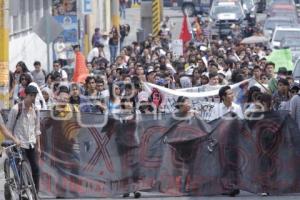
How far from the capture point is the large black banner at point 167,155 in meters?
16.4

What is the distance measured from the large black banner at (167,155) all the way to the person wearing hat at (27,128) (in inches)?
48.6

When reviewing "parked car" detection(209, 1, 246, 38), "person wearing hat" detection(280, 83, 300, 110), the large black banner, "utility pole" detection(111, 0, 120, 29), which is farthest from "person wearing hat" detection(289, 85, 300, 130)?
"parked car" detection(209, 1, 246, 38)

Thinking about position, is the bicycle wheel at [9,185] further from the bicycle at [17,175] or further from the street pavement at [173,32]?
the street pavement at [173,32]

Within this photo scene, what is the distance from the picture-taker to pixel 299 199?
16078 mm

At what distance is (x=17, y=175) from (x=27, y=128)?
2.31 feet

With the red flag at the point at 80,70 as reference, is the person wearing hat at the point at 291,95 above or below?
below

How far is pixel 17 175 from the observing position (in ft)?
48.2

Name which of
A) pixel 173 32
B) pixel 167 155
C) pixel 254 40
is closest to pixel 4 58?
pixel 167 155

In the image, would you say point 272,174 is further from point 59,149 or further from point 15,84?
point 15,84

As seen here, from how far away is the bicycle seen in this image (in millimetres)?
14555

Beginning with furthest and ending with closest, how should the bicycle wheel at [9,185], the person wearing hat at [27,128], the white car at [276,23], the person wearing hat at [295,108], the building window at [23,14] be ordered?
the white car at [276,23] < the building window at [23,14] < the person wearing hat at [295,108] < the person wearing hat at [27,128] < the bicycle wheel at [9,185]

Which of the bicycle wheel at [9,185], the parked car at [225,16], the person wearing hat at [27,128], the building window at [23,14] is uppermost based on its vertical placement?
the parked car at [225,16]

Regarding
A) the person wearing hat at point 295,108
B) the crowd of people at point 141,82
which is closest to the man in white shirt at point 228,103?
the crowd of people at point 141,82

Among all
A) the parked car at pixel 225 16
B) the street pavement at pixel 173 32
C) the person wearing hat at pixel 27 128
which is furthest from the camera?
the parked car at pixel 225 16
